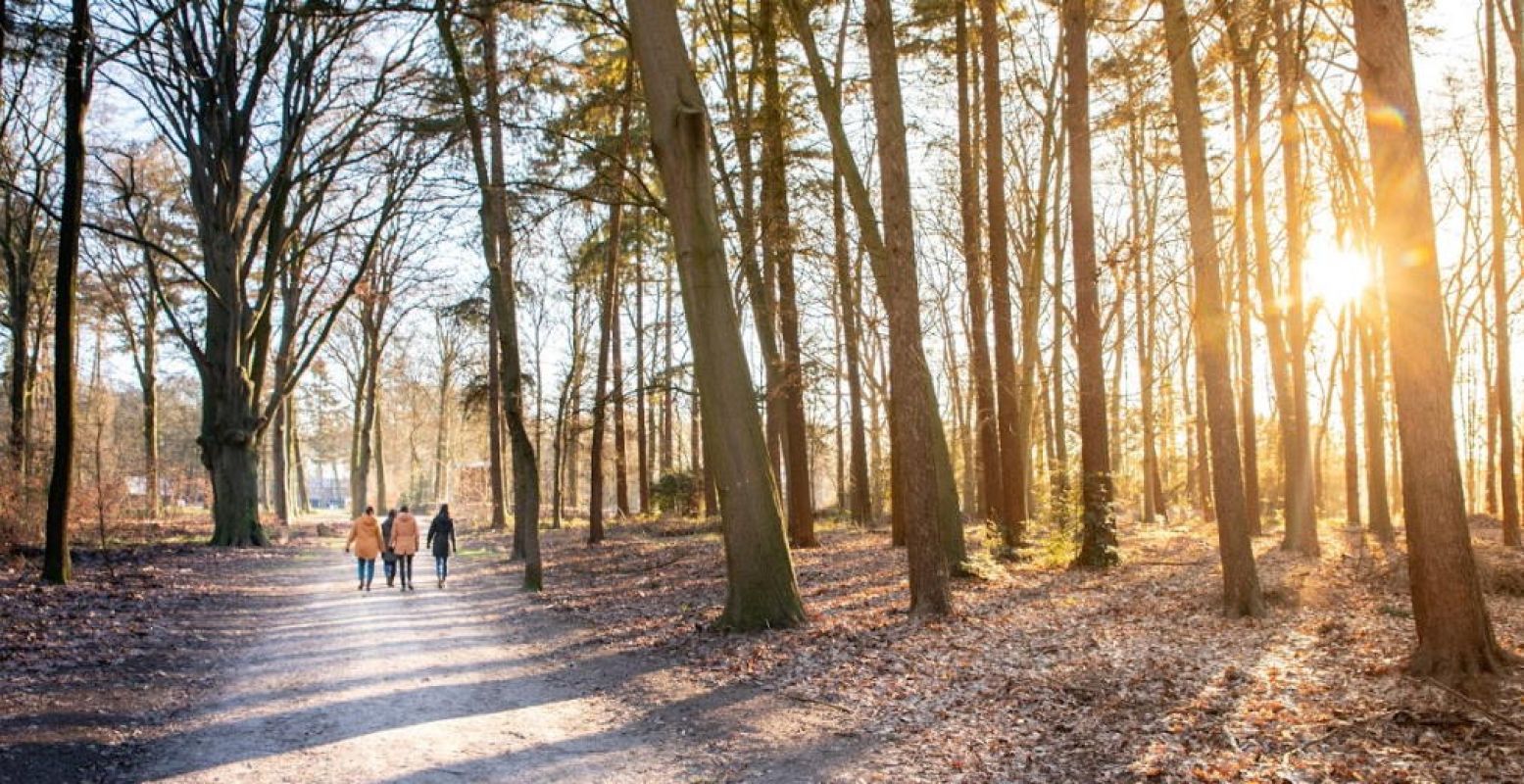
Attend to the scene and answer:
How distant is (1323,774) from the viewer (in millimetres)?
4988

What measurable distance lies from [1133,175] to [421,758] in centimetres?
2526

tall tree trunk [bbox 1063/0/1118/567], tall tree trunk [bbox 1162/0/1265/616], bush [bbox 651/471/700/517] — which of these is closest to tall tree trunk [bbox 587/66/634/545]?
bush [bbox 651/471/700/517]

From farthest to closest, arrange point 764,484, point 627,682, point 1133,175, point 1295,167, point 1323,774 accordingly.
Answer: point 1133,175, point 1295,167, point 764,484, point 627,682, point 1323,774

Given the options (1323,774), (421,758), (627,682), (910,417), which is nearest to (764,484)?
(910,417)

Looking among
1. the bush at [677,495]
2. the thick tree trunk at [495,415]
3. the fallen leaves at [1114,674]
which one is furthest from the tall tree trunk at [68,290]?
the bush at [677,495]

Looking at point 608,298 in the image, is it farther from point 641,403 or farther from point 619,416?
point 641,403

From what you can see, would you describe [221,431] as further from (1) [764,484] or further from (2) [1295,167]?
(2) [1295,167]

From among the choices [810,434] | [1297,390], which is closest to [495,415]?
[810,434]

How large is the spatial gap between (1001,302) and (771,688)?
33.4 ft

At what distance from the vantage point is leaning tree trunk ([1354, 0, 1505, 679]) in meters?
6.07

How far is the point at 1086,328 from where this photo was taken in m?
15.1

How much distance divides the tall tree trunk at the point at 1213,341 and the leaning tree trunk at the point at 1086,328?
4.40 m

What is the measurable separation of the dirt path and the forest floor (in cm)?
3

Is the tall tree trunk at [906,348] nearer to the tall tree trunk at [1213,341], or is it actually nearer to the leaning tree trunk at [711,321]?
the leaning tree trunk at [711,321]
